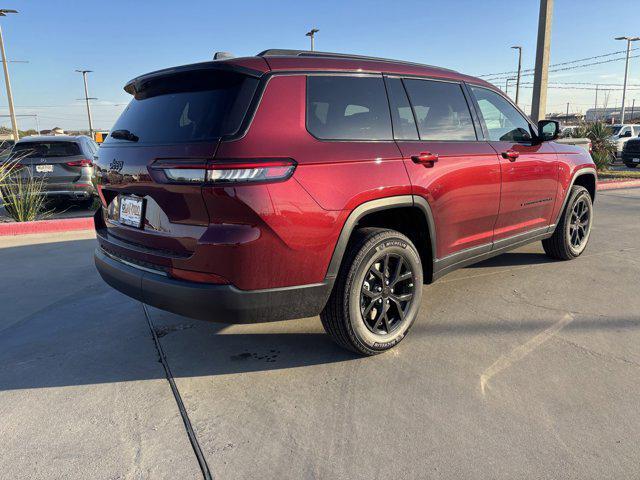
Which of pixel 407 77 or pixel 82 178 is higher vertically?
pixel 407 77

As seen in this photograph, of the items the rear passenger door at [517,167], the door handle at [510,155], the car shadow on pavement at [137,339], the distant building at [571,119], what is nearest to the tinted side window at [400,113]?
the rear passenger door at [517,167]

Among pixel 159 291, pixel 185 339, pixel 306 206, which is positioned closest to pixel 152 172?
pixel 159 291

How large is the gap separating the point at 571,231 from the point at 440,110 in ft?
8.66

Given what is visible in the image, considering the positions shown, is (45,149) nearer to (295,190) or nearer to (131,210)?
(131,210)

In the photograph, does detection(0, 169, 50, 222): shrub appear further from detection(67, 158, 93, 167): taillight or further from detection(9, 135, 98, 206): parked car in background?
detection(67, 158, 93, 167): taillight

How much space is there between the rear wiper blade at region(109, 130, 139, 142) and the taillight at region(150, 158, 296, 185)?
1.84 ft

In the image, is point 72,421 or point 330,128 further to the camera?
point 330,128

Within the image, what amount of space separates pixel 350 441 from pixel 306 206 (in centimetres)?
118

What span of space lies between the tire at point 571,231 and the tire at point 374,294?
256cm

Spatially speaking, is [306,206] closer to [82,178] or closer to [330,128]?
[330,128]

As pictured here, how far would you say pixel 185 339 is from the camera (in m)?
3.37

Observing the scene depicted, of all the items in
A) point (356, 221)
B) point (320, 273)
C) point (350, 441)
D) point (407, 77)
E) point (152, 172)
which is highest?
point (407, 77)

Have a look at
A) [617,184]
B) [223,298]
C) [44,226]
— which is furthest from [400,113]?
[617,184]

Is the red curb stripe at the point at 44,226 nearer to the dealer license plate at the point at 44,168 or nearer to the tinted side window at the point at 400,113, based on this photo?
the dealer license plate at the point at 44,168
